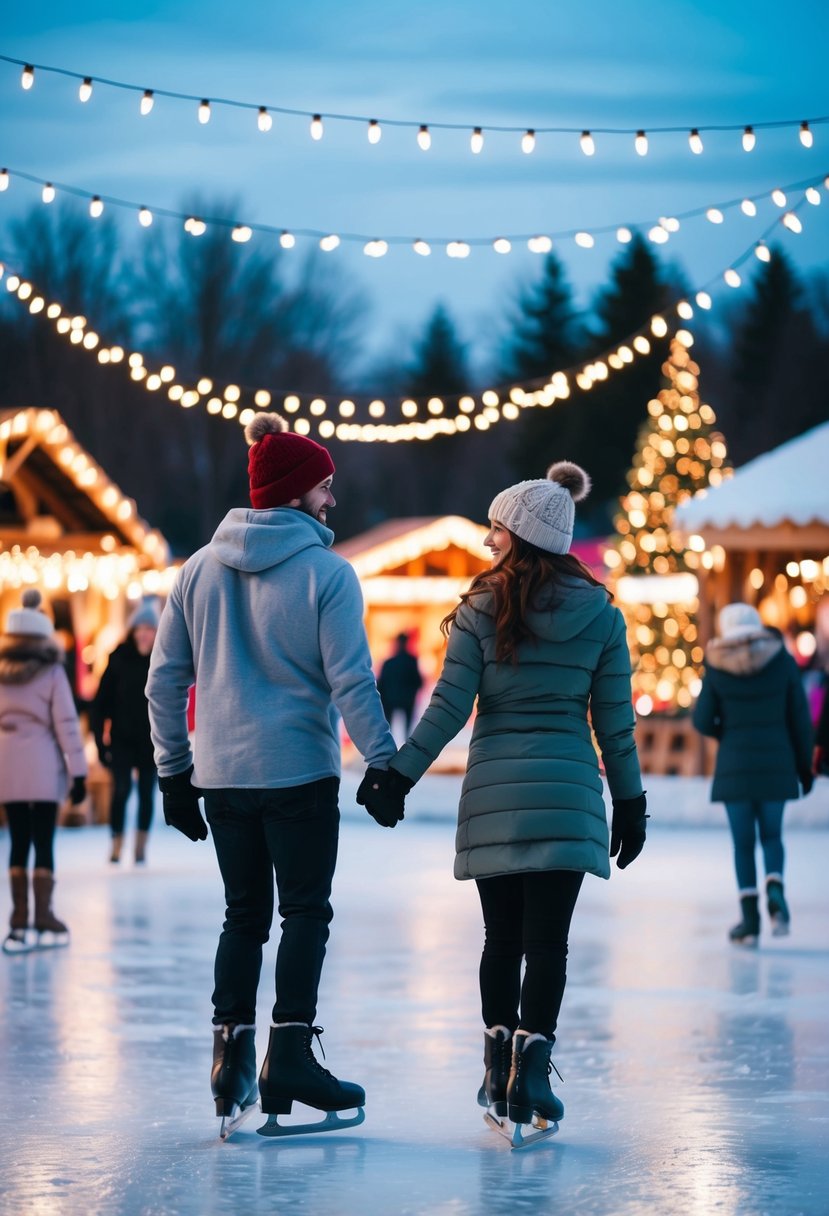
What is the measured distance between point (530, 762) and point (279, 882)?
0.67 metres

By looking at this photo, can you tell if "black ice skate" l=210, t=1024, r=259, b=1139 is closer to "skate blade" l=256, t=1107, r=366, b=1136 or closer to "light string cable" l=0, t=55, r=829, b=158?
"skate blade" l=256, t=1107, r=366, b=1136

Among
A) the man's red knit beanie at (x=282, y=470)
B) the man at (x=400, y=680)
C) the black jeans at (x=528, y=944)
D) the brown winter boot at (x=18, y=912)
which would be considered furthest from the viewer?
the man at (x=400, y=680)

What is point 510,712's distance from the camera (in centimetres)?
504

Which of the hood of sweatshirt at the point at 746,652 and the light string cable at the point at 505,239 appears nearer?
the hood of sweatshirt at the point at 746,652

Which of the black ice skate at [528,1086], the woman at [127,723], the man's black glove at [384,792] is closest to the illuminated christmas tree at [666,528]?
the woman at [127,723]

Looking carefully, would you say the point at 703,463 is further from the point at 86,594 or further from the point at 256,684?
the point at 256,684

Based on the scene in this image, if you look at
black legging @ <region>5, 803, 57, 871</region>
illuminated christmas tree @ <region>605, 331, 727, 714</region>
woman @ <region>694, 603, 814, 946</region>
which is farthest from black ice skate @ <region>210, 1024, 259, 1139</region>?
illuminated christmas tree @ <region>605, 331, 727, 714</region>

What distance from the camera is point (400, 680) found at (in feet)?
80.5

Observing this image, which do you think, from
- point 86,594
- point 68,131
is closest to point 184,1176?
point 86,594

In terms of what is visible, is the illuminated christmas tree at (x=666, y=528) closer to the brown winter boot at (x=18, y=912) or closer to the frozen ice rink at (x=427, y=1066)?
the frozen ice rink at (x=427, y=1066)

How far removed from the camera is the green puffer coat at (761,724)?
917 cm

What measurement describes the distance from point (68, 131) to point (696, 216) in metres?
11.4

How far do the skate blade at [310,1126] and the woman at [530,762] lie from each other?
1.07 feet

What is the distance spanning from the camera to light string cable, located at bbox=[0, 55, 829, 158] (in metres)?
11.0
